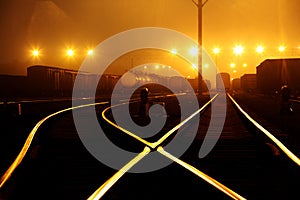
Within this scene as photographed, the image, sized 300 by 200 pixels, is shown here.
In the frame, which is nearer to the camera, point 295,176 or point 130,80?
point 295,176

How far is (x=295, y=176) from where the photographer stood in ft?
14.4

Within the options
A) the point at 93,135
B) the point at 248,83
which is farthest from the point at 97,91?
the point at 93,135

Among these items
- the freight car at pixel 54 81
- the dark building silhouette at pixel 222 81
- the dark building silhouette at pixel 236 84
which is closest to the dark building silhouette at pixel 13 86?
the freight car at pixel 54 81

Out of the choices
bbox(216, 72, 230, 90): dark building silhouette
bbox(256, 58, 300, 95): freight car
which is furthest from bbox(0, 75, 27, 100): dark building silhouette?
bbox(216, 72, 230, 90): dark building silhouette

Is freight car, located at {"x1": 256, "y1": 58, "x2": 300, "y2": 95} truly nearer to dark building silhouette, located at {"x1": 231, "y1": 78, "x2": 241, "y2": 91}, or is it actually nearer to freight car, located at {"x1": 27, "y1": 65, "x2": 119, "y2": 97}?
freight car, located at {"x1": 27, "y1": 65, "x2": 119, "y2": 97}

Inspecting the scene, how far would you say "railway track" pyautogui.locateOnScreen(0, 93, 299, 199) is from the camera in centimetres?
382

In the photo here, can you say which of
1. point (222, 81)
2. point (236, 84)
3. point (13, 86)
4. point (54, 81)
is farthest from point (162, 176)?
point (236, 84)

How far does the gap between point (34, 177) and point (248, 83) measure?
63223 mm

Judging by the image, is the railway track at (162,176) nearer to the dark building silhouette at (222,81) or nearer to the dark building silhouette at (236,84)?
the dark building silhouette at (222,81)

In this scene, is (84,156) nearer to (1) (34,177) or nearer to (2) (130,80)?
(1) (34,177)

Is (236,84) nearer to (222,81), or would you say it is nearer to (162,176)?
(222,81)

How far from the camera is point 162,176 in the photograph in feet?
14.9

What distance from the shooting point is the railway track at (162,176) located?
3817 mm

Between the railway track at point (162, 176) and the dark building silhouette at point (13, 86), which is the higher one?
the dark building silhouette at point (13, 86)
